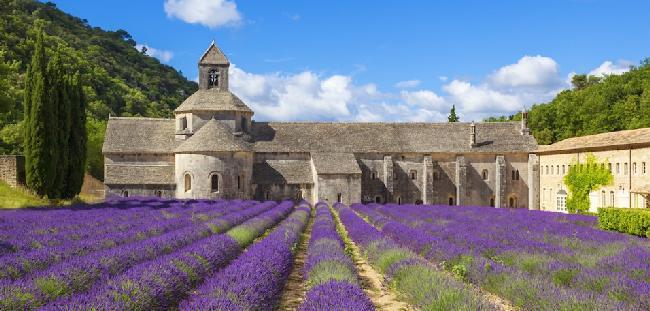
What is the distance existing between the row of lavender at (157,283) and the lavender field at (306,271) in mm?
23

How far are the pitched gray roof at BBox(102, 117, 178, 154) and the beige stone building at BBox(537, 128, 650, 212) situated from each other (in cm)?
2760

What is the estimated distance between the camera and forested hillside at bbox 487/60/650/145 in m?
55.0

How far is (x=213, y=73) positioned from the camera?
45094mm

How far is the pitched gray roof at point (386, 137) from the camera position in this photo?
142ft

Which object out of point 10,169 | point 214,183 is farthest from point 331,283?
point 214,183

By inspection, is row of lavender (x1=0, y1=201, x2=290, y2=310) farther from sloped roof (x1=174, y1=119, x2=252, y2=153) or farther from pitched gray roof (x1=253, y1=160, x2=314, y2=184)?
pitched gray roof (x1=253, y1=160, x2=314, y2=184)

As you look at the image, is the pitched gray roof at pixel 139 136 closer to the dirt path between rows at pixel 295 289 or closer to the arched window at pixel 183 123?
the arched window at pixel 183 123

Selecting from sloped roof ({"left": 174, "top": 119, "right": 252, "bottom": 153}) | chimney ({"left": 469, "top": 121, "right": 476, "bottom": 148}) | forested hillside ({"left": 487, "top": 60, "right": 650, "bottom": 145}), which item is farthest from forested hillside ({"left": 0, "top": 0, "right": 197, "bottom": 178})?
forested hillside ({"left": 487, "top": 60, "right": 650, "bottom": 145})

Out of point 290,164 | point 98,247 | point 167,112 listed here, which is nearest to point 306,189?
point 290,164

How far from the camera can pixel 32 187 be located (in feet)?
93.0

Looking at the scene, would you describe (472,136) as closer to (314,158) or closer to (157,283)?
(314,158)

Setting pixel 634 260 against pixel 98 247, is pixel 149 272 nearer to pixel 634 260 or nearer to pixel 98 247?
pixel 98 247

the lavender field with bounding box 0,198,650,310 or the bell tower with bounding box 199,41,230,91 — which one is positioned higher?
the bell tower with bounding box 199,41,230,91

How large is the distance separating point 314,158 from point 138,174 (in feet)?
41.5
